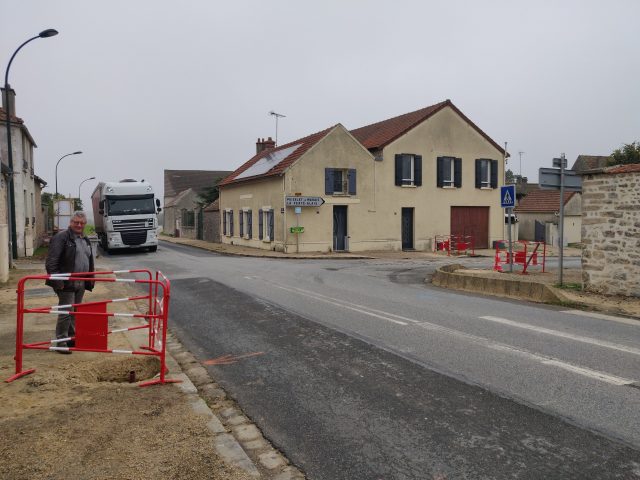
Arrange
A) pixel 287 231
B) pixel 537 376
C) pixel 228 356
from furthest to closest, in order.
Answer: pixel 287 231
pixel 228 356
pixel 537 376

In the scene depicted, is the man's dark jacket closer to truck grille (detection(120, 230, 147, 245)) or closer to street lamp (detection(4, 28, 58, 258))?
street lamp (detection(4, 28, 58, 258))

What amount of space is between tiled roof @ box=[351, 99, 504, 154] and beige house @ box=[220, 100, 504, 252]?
0.08m

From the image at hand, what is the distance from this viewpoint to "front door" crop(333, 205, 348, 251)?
2856 centimetres

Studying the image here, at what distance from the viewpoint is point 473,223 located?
3238 centimetres

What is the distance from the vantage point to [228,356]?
692cm

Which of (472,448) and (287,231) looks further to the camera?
(287,231)

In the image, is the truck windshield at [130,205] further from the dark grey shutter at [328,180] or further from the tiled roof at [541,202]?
the tiled roof at [541,202]

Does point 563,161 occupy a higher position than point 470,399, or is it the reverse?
point 563,161

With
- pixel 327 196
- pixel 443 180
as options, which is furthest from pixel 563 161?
pixel 443 180

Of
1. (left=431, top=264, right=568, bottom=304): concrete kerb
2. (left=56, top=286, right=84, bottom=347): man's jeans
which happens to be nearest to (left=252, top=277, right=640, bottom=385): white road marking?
(left=431, top=264, right=568, bottom=304): concrete kerb

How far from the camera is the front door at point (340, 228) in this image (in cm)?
2856

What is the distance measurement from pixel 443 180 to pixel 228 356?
25.9m

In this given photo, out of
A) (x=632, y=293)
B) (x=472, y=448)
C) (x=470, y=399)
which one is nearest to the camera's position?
(x=472, y=448)

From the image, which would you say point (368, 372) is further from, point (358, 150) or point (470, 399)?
point (358, 150)
